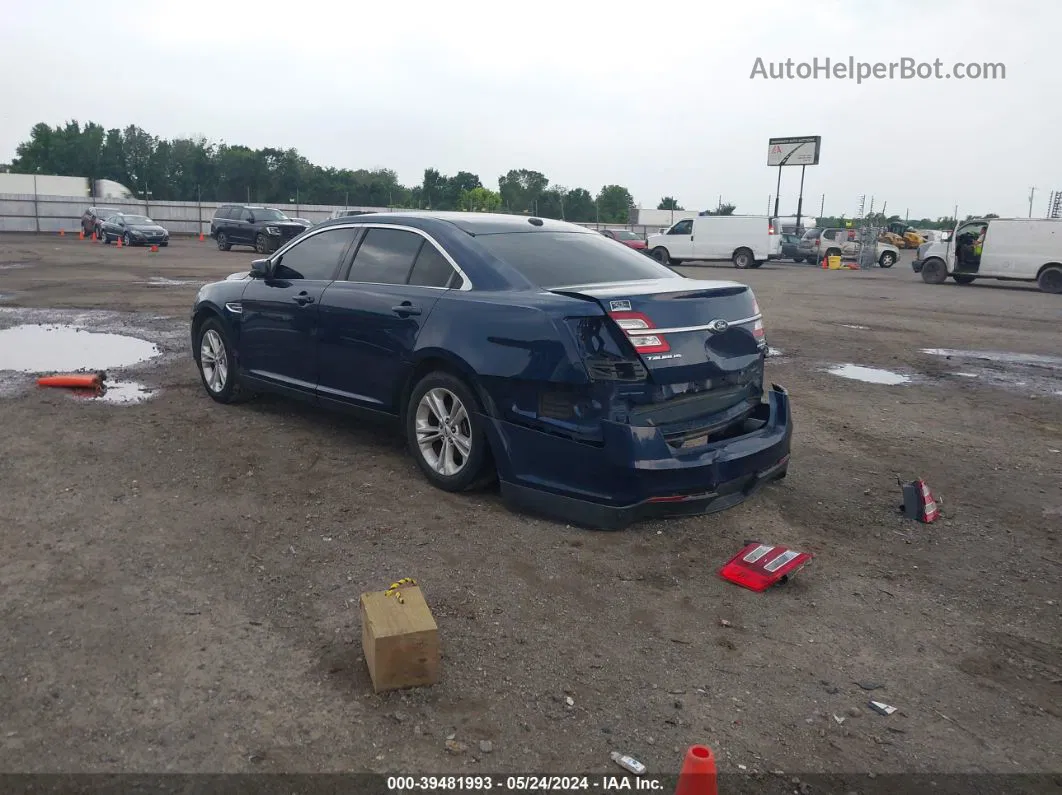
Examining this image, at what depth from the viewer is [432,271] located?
206 inches

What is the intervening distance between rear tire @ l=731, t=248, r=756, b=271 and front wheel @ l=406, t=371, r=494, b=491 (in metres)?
30.1

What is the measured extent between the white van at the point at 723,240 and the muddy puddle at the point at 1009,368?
2211cm

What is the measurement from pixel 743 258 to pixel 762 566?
31027 mm

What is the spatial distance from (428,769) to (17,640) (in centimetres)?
182

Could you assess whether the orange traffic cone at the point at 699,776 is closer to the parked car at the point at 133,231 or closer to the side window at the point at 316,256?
the side window at the point at 316,256

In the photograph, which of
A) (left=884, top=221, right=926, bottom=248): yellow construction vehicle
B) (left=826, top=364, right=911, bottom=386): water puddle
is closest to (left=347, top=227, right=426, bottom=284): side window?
(left=826, top=364, right=911, bottom=386): water puddle

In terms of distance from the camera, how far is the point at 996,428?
7.25 metres

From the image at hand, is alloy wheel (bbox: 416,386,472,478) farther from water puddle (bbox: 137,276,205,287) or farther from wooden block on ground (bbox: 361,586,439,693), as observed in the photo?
water puddle (bbox: 137,276,205,287)

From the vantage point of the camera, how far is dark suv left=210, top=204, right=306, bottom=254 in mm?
31141

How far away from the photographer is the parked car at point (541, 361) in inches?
168

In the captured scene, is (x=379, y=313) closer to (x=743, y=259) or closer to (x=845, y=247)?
(x=743, y=259)

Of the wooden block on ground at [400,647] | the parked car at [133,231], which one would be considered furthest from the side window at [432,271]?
the parked car at [133,231]

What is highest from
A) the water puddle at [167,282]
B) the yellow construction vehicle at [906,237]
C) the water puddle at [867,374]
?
the yellow construction vehicle at [906,237]

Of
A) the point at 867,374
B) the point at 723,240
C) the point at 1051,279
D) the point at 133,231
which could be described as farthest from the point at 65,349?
the point at 133,231
